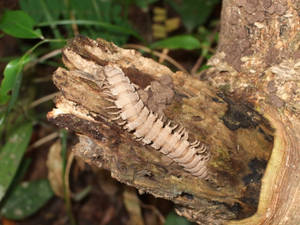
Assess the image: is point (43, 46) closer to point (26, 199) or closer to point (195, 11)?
point (26, 199)

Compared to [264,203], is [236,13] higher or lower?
higher

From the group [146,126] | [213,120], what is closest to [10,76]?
[146,126]

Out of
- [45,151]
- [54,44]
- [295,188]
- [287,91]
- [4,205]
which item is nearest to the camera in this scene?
[295,188]

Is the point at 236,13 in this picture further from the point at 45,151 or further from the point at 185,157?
the point at 45,151

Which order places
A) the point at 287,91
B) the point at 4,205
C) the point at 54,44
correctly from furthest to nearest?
the point at 4,205 → the point at 54,44 → the point at 287,91

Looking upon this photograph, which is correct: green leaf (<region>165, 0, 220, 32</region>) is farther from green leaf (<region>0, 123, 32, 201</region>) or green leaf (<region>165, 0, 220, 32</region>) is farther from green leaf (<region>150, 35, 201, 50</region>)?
green leaf (<region>0, 123, 32, 201</region>)

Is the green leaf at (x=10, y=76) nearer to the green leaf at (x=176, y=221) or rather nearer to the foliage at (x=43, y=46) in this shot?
the foliage at (x=43, y=46)

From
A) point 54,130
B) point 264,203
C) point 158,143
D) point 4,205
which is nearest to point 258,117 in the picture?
point 264,203

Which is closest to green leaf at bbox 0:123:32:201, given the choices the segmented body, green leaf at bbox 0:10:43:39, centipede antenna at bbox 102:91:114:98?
green leaf at bbox 0:10:43:39
